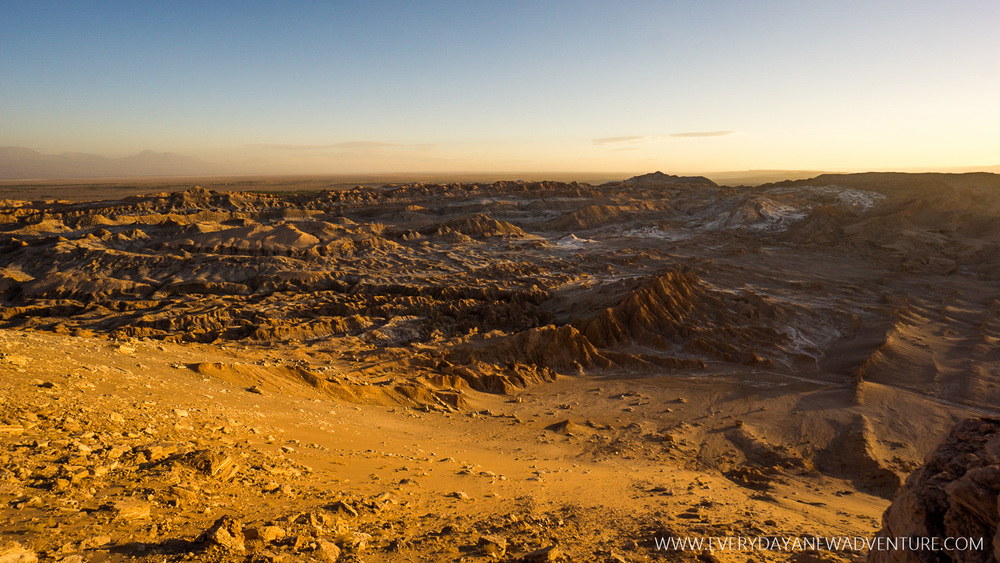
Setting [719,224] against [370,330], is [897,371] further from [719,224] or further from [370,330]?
[719,224]

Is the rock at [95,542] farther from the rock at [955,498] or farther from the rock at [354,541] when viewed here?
the rock at [955,498]

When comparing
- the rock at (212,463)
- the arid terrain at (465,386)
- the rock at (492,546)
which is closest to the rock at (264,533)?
the arid terrain at (465,386)

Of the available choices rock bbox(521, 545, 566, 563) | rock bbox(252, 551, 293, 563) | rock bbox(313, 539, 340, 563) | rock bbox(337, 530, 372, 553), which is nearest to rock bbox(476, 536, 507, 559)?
rock bbox(521, 545, 566, 563)

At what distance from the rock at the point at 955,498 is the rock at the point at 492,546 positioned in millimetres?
3259

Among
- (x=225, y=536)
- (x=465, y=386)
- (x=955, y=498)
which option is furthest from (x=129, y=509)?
(x=465, y=386)

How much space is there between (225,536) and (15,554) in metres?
1.29

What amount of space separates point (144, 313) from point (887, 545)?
2595 centimetres

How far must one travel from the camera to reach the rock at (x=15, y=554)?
11.3 ft

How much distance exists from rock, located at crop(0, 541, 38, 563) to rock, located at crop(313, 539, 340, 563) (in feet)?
6.31

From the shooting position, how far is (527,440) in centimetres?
1134

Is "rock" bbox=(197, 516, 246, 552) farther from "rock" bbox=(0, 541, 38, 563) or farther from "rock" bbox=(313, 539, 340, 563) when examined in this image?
"rock" bbox=(0, 541, 38, 563)

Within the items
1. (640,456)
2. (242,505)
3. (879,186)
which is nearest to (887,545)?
(242,505)

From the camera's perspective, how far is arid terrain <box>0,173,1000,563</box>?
5.10 metres

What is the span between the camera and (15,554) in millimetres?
3492
